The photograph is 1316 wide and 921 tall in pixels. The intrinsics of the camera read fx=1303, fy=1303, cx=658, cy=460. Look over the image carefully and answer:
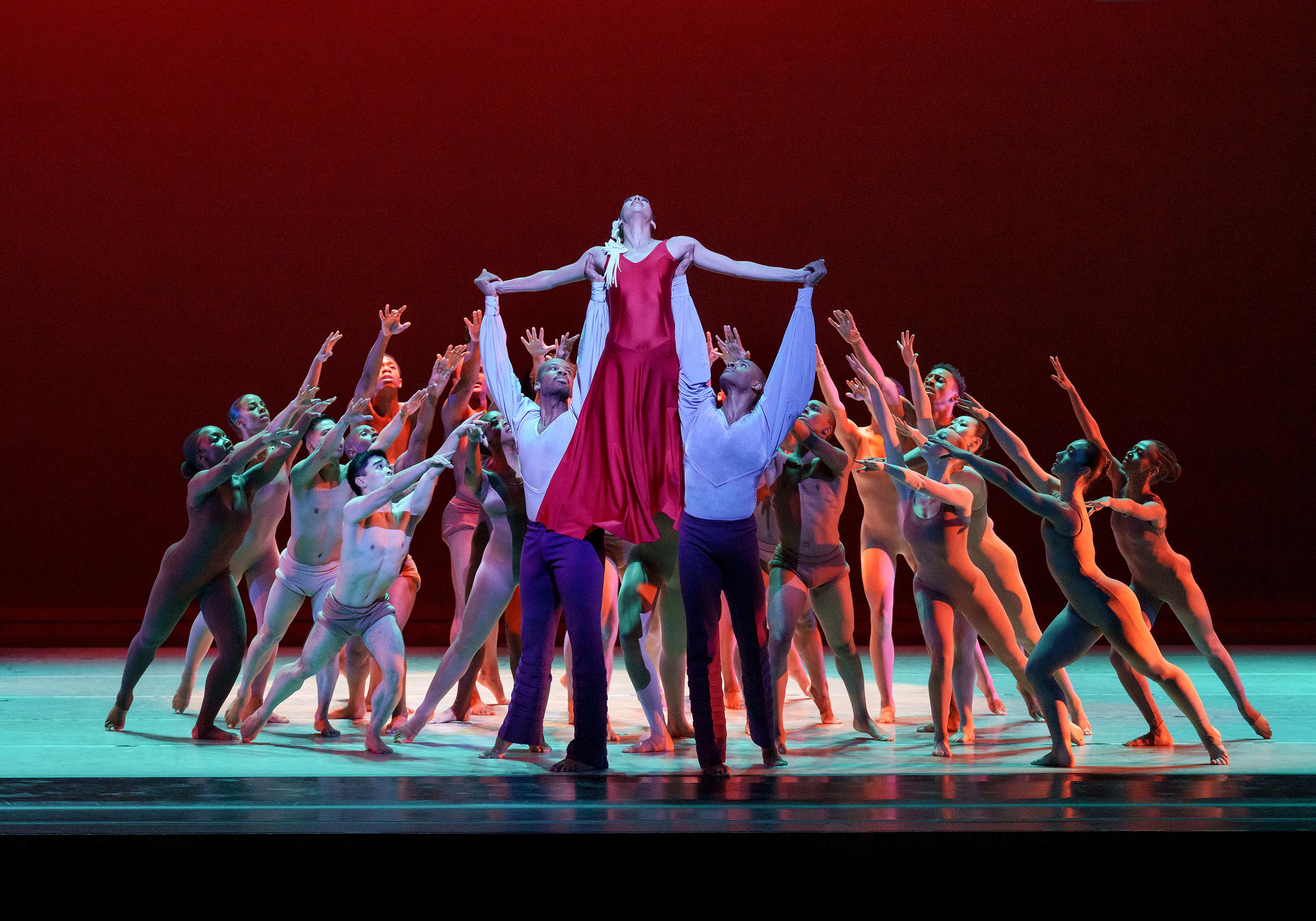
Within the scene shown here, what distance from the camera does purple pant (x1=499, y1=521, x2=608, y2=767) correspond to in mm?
4465

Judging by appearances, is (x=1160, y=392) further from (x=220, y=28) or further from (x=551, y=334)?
(x=220, y=28)

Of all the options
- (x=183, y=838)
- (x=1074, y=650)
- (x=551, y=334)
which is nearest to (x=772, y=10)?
(x=551, y=334)

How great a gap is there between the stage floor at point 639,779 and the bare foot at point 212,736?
0.05 metres

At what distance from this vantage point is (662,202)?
8867 mm

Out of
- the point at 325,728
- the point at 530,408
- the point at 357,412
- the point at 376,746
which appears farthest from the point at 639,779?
the point at 357,412

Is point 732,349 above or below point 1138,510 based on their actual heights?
above

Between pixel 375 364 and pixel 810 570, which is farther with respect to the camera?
pixel 375 364

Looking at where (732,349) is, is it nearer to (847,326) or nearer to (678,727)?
(847,326)

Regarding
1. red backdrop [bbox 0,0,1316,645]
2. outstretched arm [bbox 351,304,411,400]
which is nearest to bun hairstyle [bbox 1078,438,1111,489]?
outstretched arm [bbox 351,304,411,400]

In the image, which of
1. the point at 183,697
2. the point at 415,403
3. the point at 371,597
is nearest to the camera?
the point at 371,597

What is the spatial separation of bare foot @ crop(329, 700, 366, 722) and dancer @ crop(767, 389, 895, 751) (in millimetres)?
1848

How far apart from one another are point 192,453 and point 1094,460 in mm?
3586

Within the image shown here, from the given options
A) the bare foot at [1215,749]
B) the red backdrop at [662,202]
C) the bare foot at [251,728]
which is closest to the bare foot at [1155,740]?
the bare foot at [1215,749]

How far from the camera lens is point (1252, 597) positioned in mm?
8859
